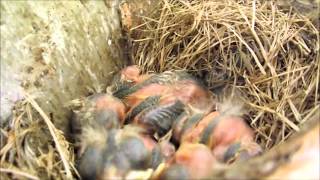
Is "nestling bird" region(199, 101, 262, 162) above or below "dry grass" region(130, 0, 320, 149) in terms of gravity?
below

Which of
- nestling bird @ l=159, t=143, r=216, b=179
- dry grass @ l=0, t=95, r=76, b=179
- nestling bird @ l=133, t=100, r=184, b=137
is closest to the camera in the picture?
nestling bird @ l=159, t=143, r=216, b=179

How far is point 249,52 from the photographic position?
89.0 inches

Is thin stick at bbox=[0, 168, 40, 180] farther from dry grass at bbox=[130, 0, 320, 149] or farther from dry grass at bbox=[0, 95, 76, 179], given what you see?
dry grass at bbox=[130, 0, 320, 149]

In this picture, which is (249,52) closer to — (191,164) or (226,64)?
(226,64)

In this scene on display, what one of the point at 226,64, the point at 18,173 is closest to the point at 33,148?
the point at 18,173

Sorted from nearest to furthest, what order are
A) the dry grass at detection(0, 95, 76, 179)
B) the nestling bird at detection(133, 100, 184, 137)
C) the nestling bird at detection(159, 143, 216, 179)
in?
the nestling bird at detection(159, 143, 216, 179) → the dry grass at detection(0, 95, 76, 179) → the nestling bird at detection(133, 100, 184, 137)

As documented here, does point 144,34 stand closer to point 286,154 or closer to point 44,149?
point 44,149

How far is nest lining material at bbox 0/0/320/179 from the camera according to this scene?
6.29 ft

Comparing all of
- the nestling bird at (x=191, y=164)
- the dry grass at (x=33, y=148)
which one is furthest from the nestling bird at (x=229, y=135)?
the dry grass at (x=33, y=148)

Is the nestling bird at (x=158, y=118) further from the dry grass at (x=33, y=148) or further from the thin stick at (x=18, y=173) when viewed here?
the thin stick at (x=18, y=173)

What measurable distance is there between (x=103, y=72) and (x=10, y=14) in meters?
0.52

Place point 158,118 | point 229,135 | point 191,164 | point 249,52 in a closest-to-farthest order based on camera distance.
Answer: point 191,164
point 229,135
point 158,118
point 249,52

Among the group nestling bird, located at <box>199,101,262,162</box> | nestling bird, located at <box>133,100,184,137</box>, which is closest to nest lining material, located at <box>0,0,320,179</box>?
nestling bird, located at <box>199,101,262,162</box>

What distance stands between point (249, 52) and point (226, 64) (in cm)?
10
